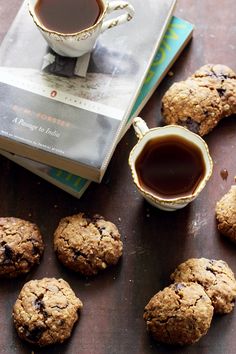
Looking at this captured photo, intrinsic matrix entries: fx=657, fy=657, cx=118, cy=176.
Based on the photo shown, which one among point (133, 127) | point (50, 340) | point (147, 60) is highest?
point (147, 60)

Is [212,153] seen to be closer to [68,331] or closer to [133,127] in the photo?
[133,127]

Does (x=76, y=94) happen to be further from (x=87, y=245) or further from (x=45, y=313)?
(x=45, y=313)

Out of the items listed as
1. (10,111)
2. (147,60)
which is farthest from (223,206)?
A: (10,111)

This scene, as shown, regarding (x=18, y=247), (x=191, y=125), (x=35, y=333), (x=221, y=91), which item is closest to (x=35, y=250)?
(x=18, y=247)

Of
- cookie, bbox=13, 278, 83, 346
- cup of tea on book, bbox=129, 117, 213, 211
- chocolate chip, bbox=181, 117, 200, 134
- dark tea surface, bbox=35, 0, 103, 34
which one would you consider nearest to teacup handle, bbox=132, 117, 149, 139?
cup of tea on book, bbox=129, 117, 213, 211

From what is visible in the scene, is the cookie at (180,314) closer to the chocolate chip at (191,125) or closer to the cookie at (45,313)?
the cookie at (45,313)
